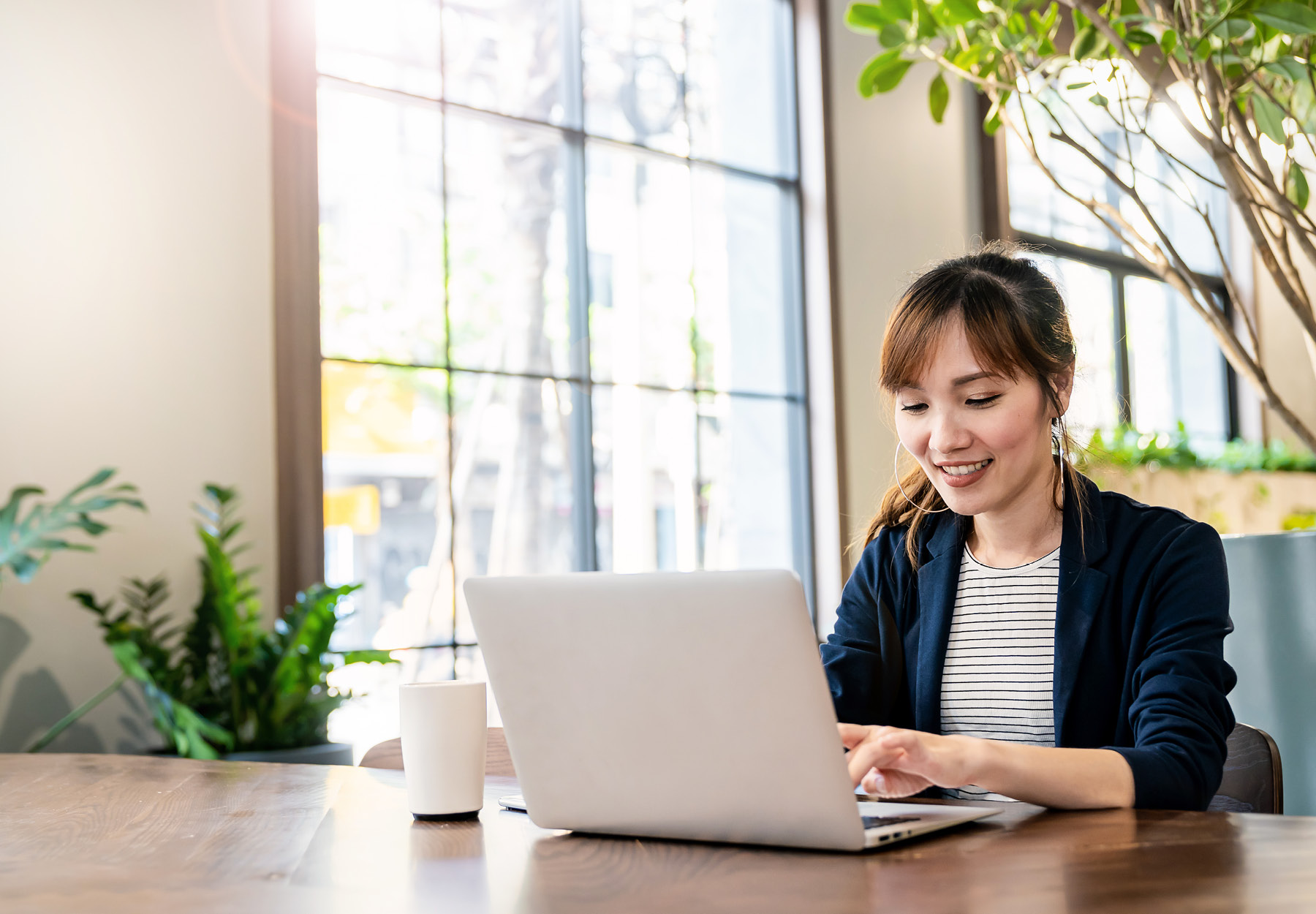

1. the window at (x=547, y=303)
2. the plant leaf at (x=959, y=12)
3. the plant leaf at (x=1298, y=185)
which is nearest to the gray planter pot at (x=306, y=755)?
the window at (x=547, y=303)

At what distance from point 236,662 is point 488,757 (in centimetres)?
134

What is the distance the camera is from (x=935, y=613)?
54.9 inches

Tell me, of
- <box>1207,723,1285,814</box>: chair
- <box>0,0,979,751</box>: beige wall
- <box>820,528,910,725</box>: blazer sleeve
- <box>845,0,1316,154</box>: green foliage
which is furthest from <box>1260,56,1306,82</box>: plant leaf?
<box>0,0,979,751</box>: beige wall

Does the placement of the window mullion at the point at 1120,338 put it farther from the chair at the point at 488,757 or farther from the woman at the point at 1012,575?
the chair at the point at 488,757

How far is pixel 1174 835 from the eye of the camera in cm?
82

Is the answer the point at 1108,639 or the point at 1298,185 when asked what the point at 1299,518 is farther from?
the point at 1108,639

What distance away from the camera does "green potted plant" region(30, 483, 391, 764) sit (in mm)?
2426

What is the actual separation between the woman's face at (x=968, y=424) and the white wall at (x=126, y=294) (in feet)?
6.42

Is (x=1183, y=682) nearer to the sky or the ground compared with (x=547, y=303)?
nearer to the ground

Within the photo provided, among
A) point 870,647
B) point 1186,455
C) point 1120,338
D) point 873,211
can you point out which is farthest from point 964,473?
point 1120,338

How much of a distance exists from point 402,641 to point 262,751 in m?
0.95

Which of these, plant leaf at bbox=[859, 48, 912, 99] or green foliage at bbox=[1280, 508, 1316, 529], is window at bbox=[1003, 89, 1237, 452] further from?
plant leaf at bbox=[859, 48, 912, 99]

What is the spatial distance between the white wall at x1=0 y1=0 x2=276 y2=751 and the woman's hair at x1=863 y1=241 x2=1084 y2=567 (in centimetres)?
193

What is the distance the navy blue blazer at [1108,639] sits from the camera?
105 centimetres
